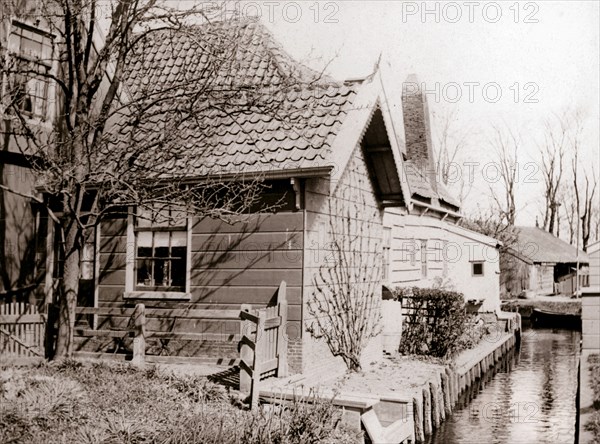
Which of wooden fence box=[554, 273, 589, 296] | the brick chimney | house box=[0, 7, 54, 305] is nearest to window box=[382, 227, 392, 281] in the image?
house box=[0, 7, 54, 305]

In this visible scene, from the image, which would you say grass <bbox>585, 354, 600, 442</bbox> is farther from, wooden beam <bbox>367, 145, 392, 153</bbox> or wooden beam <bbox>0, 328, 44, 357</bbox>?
wooden beam <bbox>0, 328, 44, 357</bbox>

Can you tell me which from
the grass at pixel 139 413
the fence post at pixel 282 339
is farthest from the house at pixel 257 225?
the grass at pixel 139 413

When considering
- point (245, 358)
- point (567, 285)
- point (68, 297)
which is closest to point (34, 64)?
point (68, 297)

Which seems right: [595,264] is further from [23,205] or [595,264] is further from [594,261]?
[23,205]

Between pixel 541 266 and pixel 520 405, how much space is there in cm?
3984

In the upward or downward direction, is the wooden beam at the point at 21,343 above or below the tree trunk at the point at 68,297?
below

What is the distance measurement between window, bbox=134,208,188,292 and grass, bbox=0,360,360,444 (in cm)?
290

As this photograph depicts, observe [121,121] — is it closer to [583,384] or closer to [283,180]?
[283,180]

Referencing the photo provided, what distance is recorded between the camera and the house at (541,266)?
4684 centimetres

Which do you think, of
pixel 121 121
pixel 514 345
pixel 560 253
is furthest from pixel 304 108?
pixel 560 253

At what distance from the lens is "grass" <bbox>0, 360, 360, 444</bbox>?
686 cm

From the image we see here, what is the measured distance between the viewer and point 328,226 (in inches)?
495

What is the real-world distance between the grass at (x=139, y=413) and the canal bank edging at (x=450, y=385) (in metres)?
3.72

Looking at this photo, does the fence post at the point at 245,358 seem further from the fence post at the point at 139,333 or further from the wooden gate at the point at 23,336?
the wooden gate at the point at 23,336
